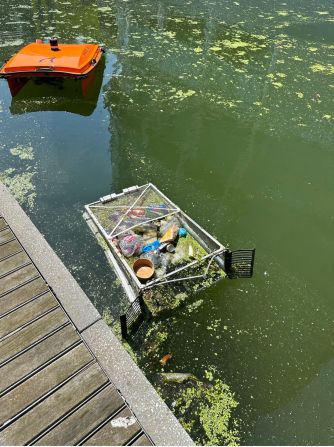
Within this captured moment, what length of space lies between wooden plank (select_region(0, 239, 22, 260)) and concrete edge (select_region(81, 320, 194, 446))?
1.59 m

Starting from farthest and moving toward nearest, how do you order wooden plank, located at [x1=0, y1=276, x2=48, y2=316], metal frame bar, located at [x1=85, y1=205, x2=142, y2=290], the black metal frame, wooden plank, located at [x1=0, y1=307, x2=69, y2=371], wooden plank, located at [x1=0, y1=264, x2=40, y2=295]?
metal frame bar, located at [x1=85, y1=205, x2=142, y2=290], the black metal frame, wooden plank, located at [x1=0, y1=264, x2=40, y2=295], wooden plank, located at [x1=0, y1=276, x2=48, y2=316], wooden plank, located at [x1=0, y1=307, x2=69, y2=371]

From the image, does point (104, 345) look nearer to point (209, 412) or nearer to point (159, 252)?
point (209, 412)

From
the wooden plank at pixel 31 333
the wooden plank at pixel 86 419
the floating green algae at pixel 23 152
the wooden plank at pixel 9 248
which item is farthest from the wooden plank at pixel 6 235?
the floating green algae at pixel 23 152

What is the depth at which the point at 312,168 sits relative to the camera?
8.72 metres

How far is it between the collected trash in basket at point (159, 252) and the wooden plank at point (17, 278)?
1469 millimetres

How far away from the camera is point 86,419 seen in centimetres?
346

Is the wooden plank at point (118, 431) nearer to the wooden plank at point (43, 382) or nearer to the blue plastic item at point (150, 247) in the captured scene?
the wooden plank at point (43, 382)

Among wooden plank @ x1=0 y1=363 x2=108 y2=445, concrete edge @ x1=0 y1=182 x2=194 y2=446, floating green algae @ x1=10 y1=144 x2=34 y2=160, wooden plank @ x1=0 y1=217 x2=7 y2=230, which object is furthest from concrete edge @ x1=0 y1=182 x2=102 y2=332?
floating green algae @ x1=10 y1=144 x2=34 y2=160

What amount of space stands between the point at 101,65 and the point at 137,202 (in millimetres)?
8135

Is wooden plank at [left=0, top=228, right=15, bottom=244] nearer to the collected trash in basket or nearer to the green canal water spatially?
the green canal water

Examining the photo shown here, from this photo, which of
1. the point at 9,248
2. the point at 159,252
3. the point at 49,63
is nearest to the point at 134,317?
the point at 159,252

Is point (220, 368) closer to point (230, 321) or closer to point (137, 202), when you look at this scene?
point (230, 321)

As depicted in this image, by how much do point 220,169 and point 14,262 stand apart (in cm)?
548

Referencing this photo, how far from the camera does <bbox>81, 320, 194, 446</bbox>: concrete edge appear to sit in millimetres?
3680
